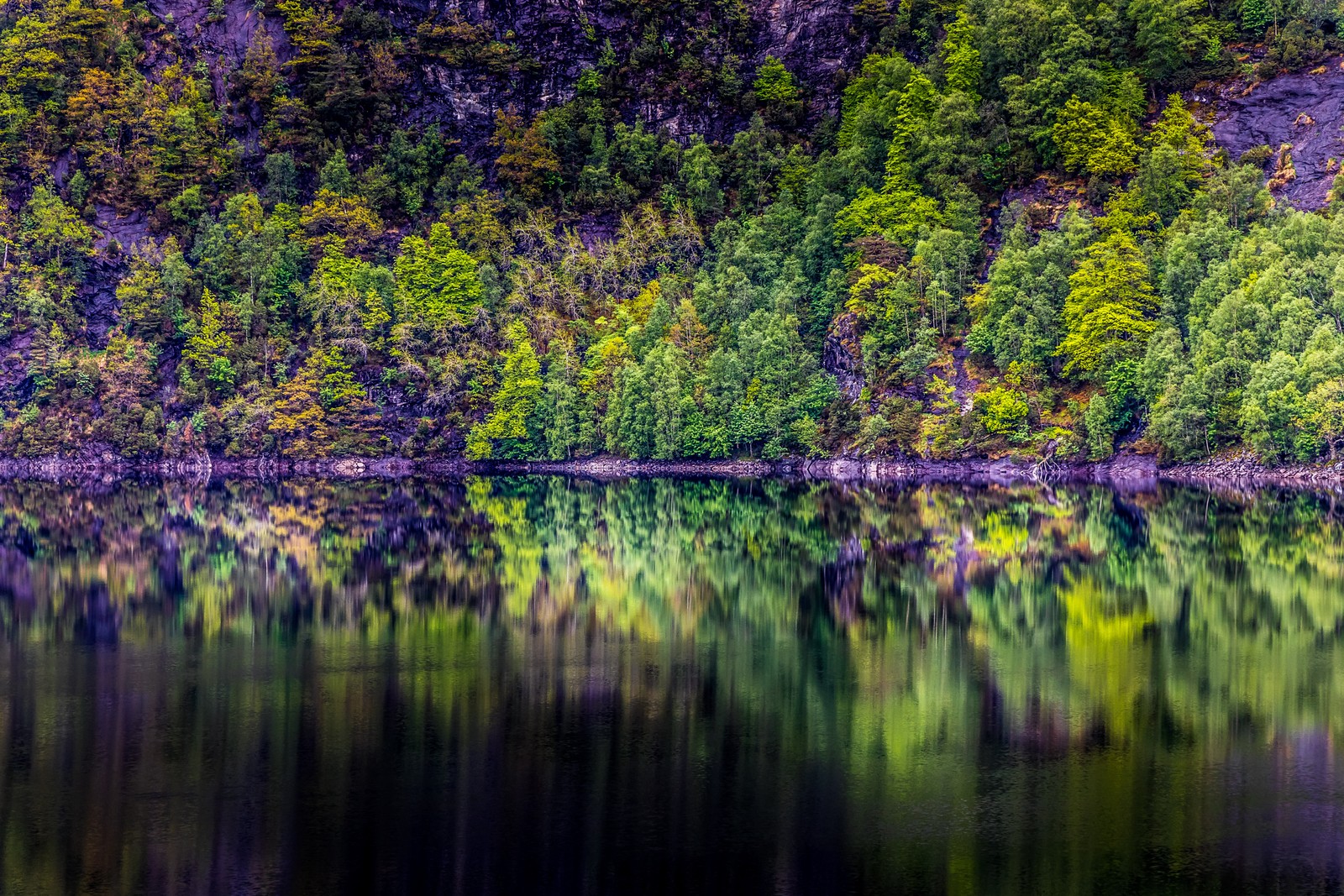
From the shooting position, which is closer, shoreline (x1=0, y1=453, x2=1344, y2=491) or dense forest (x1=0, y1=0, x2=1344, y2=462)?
shoreline (x1=0, y1=453, x2=1344, y2=491)

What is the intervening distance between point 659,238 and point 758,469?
1227 inches

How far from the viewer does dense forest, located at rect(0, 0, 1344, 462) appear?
8975 centimetres

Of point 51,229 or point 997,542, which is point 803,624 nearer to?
point 997,542

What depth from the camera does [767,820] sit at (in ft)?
65.0

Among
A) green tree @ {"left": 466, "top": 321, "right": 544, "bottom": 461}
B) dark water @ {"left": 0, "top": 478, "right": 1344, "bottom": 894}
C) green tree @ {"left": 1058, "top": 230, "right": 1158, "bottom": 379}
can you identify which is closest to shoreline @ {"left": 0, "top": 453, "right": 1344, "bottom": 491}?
green tree @ {"left": 466, "top": 321, "right": 544, "bottom": 461}

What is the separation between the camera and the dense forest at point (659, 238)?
8975 centimetres

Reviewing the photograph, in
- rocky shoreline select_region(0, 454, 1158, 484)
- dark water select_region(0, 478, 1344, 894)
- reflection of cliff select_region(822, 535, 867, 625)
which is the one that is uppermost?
rocky shoreline select_region(0, 454, 1158, 484)

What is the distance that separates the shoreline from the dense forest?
1236 mm

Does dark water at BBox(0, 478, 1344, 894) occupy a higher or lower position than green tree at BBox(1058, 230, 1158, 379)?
lower

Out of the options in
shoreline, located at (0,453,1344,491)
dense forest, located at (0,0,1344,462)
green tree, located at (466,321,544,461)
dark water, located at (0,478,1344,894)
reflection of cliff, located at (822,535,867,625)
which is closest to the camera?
dark water, located at (0,478,1344,894)

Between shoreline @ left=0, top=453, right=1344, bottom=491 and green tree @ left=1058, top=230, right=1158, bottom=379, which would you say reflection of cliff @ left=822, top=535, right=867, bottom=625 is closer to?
shoreline @ left=0, top=453, right=1344, bottom=491

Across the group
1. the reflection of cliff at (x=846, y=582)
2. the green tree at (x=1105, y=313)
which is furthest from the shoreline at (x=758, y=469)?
the reflection of cliff at (x=846, y=582)

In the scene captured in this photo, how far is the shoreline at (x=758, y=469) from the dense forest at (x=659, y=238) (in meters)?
1.24

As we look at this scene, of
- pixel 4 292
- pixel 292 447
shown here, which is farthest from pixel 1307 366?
pixel 4 292
